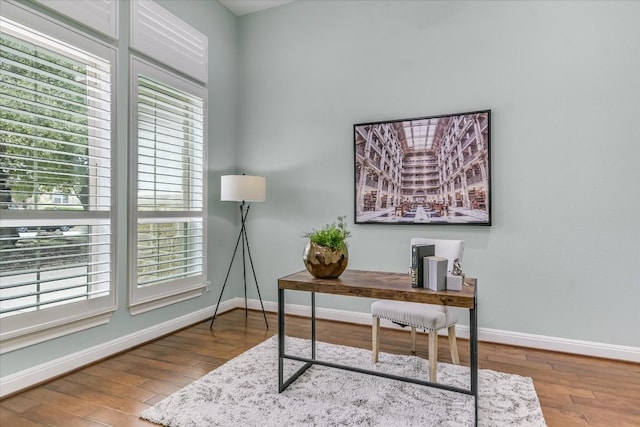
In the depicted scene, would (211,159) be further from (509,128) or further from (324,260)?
(509,128)

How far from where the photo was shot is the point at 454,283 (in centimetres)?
200

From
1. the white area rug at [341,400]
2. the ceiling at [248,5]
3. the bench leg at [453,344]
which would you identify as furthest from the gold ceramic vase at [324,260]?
the ceiling at [248,5]

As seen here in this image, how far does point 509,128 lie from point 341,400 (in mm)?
2579

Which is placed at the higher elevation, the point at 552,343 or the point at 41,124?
the point at 41,124

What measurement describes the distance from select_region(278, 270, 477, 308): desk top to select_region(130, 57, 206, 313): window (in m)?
1.61

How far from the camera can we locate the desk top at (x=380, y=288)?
75.3 inches

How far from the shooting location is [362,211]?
3746 millimetres

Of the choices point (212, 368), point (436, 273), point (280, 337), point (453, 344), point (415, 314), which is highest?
point (436, 273)

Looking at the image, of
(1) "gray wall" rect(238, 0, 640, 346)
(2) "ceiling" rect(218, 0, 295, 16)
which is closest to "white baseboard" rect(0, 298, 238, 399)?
(1) "gray wall" rect(238, 0, 640, 346)

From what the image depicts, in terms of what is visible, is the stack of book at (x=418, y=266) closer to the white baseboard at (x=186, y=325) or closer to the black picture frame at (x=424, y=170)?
the black picture frame at (x=424, y=170)

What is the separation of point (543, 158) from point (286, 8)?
3.06 meters

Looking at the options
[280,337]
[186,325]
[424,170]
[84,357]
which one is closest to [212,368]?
[280,337]

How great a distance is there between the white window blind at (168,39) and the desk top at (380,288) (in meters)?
2.43

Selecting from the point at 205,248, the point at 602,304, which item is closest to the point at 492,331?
the point at 602,304
